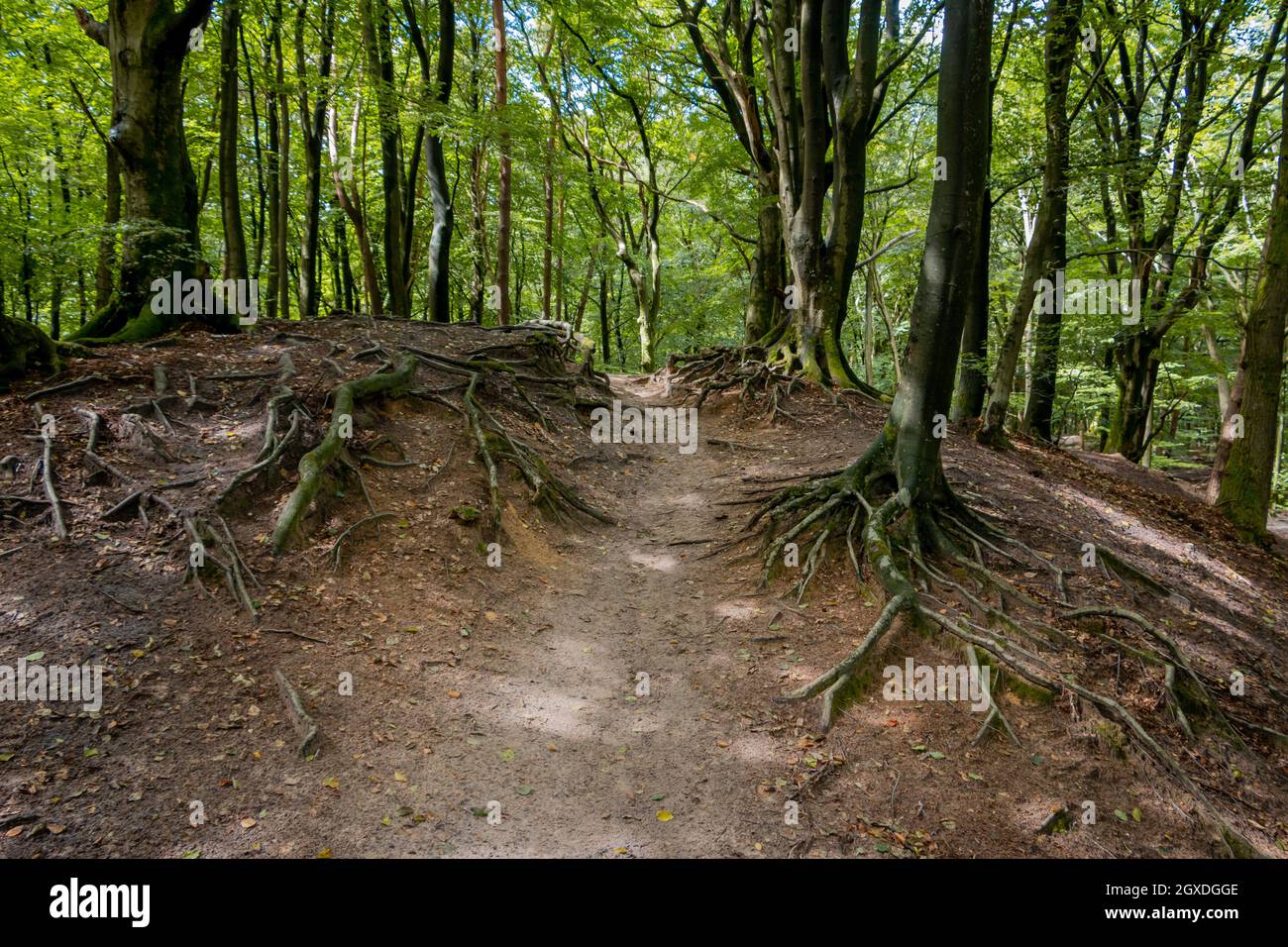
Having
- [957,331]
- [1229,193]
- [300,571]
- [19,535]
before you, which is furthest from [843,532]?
[1229,193]

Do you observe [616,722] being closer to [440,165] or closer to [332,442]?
[332,442]

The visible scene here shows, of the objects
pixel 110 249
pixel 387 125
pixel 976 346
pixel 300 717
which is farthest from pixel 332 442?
pixel 976 346

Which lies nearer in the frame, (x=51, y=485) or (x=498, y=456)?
(x=51, y=485)

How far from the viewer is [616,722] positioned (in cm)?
437

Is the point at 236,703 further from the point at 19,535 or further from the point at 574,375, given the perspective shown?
the point at 574,375

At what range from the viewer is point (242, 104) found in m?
17.3

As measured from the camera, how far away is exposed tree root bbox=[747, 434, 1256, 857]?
4.29 meters

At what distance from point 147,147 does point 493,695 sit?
8111 millimetres

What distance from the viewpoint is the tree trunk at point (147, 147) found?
300 inches

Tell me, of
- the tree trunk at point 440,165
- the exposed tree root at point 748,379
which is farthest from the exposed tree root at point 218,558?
the tree trunk at point 440,165

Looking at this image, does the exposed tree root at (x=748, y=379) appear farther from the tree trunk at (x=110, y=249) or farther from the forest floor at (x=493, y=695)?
the tree trunk at (x=110, y=249)

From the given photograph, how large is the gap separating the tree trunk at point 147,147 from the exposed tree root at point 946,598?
781 cm

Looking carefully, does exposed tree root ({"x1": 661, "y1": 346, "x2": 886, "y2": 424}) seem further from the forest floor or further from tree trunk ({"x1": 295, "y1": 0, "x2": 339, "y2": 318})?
tree trunk ({"x1": 295, "y1": 0, "x2": 339, "y2": 318})
